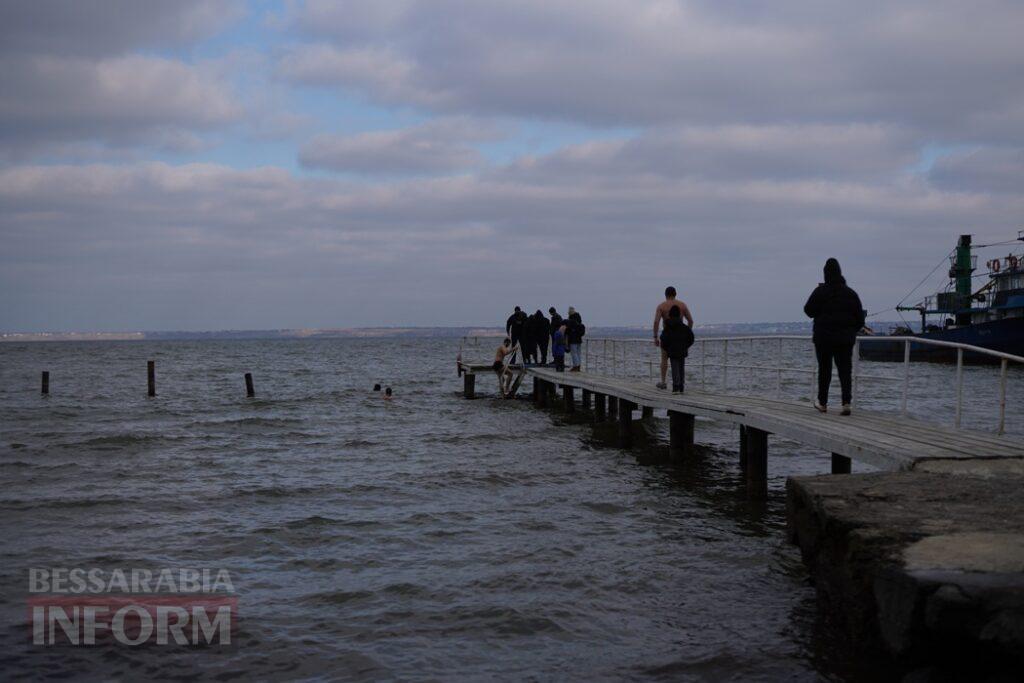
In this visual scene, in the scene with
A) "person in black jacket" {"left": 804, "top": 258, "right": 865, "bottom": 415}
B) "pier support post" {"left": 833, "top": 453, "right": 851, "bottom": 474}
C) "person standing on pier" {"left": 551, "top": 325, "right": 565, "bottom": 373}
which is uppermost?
"person in black jacket" {"left": 804, "top": 258, "right": 865, "bottom": 415}

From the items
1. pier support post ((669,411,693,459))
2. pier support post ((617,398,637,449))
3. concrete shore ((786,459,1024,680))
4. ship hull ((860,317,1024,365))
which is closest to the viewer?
concrete shore ((786,459,1024,680))

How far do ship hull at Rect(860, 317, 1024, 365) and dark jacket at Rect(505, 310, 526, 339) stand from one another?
21.9m

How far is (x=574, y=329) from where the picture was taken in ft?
79.0

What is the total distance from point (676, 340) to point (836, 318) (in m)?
4.60

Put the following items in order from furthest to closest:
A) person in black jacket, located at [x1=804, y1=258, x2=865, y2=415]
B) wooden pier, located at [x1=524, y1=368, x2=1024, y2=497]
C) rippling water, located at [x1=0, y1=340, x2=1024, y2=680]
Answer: person in black jacket, located at [x1=804, y1=258, x2=865, y2=415] < wooden pier, located at [x1=524, y1=368, x2=1024, y2=497] < rippling water, located at [x1=0, y1=340, x2=1024, y2=680]

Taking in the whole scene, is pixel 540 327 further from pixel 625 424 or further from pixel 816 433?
pixel 816 433

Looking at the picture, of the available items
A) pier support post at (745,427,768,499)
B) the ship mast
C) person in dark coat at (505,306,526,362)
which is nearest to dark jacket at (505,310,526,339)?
person in dark coat at (505,306,526,362)

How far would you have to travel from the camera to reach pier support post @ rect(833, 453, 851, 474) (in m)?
9.80

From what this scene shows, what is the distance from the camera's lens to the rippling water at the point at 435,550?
6273 mm

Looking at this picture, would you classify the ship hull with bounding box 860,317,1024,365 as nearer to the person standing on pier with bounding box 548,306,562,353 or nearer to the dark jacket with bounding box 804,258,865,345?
the person standing on pier with bounding box 548,306,562,353

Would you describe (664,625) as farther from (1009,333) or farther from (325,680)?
(1009,333)

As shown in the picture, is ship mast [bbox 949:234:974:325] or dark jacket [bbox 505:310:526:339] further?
ship mast [bbox 949:234:974:325]

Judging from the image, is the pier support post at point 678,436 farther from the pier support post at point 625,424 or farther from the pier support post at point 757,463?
the pier support post at point 757,463

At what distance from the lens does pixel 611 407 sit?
2303 centimetres
